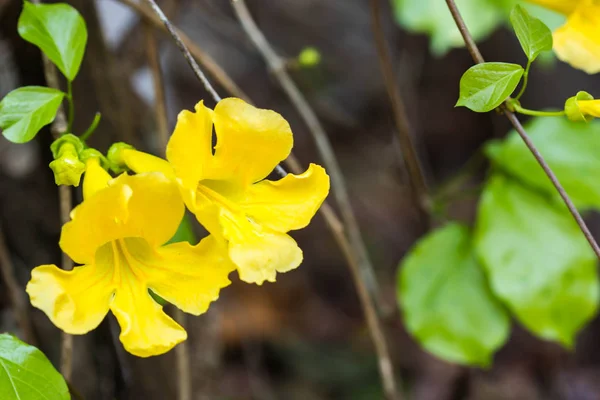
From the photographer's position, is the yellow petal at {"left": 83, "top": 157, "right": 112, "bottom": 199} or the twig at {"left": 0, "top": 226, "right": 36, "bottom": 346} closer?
the yellow petal at {"left": 83, "top": 157, "right": 112, "bottom": 199}

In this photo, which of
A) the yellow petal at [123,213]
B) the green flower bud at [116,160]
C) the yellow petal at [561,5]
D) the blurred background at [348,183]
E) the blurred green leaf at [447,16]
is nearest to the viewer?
the yellow petal at [123,213]

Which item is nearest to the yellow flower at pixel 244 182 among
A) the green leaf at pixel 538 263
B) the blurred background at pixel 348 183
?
the green leaf at pixel 538 263

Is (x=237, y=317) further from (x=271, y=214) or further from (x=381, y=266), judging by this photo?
(x=271, y=214)

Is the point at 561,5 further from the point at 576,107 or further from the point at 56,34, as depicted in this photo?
the point at 56,34

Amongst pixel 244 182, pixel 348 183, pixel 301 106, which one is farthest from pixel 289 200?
pixel 348 183

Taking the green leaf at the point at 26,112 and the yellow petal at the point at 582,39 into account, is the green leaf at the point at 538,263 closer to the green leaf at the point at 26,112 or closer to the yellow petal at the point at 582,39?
the yellow petal at the point at 582,39

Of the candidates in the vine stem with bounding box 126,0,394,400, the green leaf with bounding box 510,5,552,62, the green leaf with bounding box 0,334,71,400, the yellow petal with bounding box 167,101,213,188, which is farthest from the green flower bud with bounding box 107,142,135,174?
the green leaf with bounding box 510,5,552,62

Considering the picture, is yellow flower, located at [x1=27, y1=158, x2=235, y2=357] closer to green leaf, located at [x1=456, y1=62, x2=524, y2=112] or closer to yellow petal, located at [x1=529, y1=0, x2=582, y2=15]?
green leaf, located at [x1=456, y1=62, x2=524, y2=112]

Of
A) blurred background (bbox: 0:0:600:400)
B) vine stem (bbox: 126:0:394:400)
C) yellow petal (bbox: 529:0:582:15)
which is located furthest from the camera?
blurred background (bbox: 0:0:600:400)
